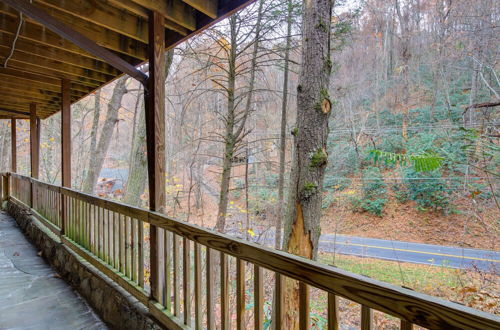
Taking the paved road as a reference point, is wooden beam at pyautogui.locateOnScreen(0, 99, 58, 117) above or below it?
above

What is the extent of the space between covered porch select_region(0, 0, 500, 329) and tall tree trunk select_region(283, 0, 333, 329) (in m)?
0.81

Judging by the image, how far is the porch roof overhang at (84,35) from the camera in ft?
7.77

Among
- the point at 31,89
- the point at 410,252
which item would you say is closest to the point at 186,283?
the point at 31,89

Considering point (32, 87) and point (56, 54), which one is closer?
point (56, 54)

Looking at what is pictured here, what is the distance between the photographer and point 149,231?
282 centimetres

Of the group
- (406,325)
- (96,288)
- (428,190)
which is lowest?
(96,288)

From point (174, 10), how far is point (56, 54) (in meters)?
2.12

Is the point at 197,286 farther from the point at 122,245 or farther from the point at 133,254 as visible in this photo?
the point at 122,245

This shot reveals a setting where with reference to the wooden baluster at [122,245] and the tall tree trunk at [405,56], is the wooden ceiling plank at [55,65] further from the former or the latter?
the tall tree trunk at [405,56]

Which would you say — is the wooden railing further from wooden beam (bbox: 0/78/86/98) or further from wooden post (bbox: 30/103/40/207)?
Result: wooden post (bbox: 30/103/40/207)

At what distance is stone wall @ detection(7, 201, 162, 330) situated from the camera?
7.84 feet

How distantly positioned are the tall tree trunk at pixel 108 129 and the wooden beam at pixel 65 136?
346 cm

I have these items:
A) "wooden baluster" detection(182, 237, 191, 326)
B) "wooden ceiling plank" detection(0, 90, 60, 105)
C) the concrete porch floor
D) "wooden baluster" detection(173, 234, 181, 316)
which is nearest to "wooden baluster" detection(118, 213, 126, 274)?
the concrete porch floor

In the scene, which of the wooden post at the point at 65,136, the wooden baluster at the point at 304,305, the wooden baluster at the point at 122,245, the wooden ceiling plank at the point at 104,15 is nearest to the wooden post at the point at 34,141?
the wooden post at the point at 65,136
